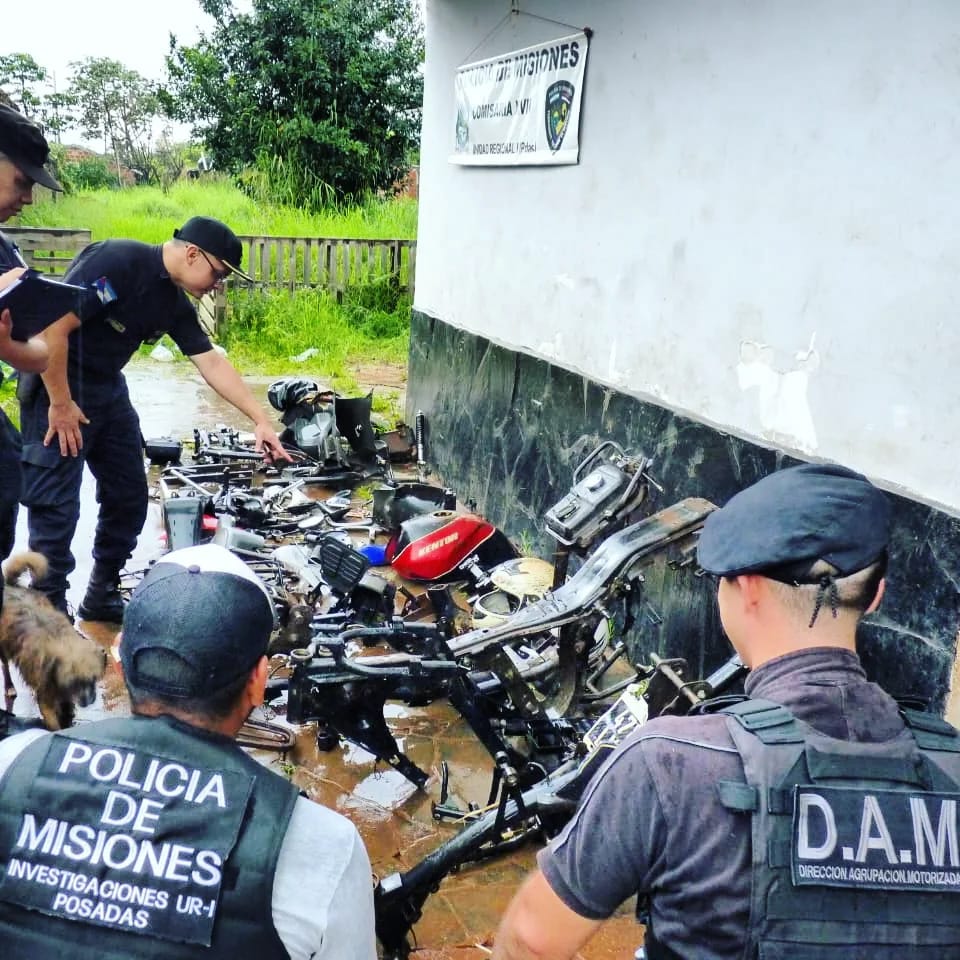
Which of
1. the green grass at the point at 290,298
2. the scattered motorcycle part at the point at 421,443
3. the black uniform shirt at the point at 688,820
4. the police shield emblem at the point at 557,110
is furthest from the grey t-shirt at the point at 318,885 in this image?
the green grass at the point at 290,298

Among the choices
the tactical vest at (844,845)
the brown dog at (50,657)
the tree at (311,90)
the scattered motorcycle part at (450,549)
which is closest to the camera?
the tactical vest at (844,845)

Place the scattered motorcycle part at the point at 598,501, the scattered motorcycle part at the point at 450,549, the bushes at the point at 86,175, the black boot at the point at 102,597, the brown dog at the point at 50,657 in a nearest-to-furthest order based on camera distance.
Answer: the brown dog at the point at 50,657 < the scattered motorcycle part at the point at 598,501 < the black boot at the point at 102,597 < the scattered motorcycle part at the point at 450,549 < the bushes at the point at 86,175

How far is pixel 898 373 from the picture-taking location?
3.33m

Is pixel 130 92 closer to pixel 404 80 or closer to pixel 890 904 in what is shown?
pixel 404 80

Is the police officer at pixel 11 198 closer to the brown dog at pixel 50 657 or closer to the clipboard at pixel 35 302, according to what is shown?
the clipboard at pixel 35 302

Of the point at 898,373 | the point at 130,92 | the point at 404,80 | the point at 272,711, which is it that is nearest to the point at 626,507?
the point at 898,373

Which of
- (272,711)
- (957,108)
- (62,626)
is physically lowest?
(272,711)

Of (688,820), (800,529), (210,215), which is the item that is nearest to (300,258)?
(210,215)

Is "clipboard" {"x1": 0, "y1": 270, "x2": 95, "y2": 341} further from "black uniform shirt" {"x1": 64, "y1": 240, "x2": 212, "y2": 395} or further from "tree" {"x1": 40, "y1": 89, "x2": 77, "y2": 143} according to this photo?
"tree" {"x1": 40, "y1": 89, "x2": 77, "y2": 143}

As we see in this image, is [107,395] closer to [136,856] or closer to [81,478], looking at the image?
[81,478]

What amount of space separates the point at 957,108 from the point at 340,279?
1288cm

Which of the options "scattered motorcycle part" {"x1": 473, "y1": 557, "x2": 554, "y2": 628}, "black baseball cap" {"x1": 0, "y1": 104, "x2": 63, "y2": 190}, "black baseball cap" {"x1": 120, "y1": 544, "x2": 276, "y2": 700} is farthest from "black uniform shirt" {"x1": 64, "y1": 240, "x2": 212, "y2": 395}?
"black baseball cap" {"x1": 120, "y1": 544, "x2": 276, "y2": 700}

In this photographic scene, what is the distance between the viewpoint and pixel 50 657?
332 cm

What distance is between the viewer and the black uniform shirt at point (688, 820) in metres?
1.48
